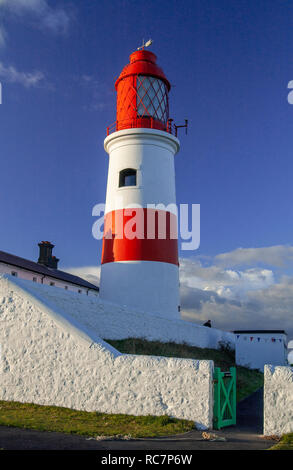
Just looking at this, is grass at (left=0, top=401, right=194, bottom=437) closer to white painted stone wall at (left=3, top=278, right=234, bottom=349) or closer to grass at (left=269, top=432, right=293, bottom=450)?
grass at (left=269, top=432, right=293, bottom=450)

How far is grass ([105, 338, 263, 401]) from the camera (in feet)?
47.8

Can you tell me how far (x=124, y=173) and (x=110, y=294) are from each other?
19.3 ft

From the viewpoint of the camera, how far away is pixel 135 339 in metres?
15.6

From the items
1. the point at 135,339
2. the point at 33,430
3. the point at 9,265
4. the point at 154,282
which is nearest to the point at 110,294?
the point at 154,282

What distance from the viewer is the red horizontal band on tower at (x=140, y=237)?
63.5ft

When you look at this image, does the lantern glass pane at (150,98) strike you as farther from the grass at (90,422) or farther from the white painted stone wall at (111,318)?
the grass at (90,422)

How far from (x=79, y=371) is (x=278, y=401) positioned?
457cm

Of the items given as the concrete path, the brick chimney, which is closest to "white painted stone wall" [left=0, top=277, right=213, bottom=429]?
the concrete path

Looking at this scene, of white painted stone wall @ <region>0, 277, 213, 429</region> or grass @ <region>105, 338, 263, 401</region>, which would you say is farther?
grass @ <region>105, 338, 263, 401</region>

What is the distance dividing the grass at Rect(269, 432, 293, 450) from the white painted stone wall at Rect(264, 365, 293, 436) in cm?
18

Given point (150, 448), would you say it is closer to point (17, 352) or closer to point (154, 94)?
point (17, 352)

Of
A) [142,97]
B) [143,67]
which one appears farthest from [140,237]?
[143,67]

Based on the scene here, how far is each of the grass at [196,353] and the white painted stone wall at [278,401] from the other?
5732 mm

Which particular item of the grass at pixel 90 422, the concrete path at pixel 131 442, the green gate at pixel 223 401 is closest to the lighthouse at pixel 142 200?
the green gate at pixel 223 401
